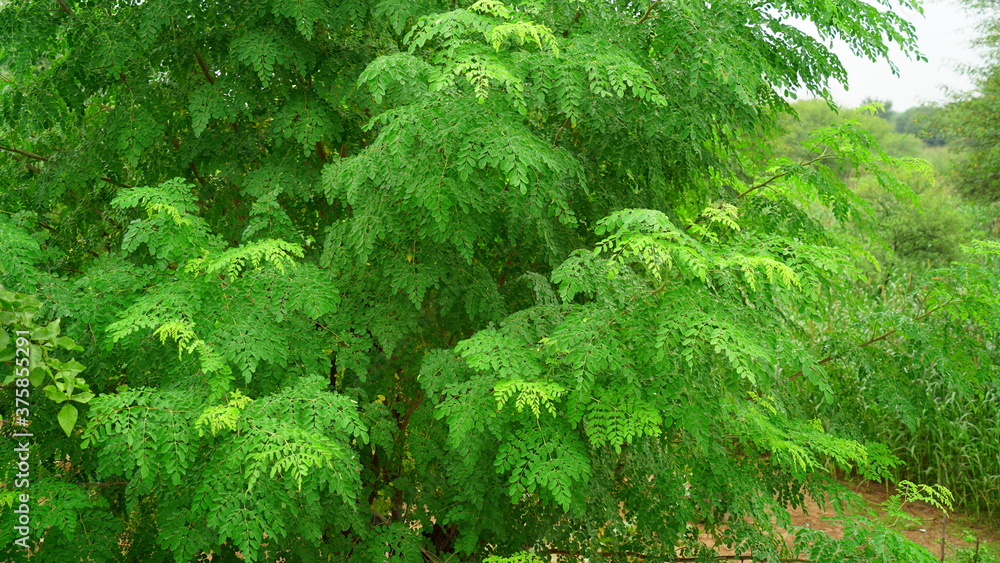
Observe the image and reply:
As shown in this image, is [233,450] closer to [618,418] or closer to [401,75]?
[618,418]

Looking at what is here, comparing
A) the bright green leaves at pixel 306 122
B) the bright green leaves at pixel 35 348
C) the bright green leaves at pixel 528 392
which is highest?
the bright green leaves at pixel 306 122

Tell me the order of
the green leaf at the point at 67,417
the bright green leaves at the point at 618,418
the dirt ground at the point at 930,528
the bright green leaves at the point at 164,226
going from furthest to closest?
the dirt ground at the point at 930,528, the bright green leaves at the point at 164,226, the bright green leaves at the point at 618,418, the green leaf at the point at 67,417

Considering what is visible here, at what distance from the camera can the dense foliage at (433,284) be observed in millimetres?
3340

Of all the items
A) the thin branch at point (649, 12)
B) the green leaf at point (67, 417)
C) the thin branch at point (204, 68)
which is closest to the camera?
the green leaf at point (67, 417)

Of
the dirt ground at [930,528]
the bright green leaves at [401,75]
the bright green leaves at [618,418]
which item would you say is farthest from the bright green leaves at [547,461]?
the dirt ground at [930,528]

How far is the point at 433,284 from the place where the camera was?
13.3 ft

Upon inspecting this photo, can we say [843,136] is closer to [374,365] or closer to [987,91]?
[374,365]

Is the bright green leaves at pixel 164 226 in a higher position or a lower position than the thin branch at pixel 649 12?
lower

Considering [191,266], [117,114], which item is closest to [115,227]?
[117,114]

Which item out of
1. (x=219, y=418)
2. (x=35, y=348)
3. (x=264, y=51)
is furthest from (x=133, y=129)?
(x=35, y=348)

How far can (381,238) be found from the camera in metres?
3.96

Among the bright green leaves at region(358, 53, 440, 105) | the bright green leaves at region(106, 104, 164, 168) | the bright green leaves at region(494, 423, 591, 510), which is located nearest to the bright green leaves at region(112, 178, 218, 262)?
the bright green leaves at region(106, 104, 164, 168)

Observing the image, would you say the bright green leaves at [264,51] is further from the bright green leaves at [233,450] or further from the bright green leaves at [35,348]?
the bright green leaves at [35,348]

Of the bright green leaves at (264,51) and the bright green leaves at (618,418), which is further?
the bright green leaves at (264,51)
